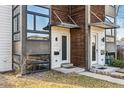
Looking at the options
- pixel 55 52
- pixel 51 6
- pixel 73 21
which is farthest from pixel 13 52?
pixel 73 21

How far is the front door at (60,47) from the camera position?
9789 millimetres

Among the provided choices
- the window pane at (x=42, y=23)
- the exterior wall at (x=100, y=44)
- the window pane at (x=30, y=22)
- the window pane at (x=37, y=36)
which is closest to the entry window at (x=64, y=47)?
the window pane at (x=37, y=36)

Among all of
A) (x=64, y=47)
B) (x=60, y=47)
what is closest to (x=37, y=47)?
(x=60, y=47)

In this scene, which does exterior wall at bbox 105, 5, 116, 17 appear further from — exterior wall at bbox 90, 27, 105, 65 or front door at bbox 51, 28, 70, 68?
front door at bbox 51, 28, 70, 68

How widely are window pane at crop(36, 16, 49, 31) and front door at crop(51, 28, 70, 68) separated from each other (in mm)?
674

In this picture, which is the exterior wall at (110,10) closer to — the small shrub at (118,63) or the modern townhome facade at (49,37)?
the modern townhome facade at (49,37)

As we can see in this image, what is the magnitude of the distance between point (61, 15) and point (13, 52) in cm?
360

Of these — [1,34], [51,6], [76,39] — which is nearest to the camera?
[1,34]

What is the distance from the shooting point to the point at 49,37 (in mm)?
9391

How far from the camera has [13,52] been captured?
934 cm

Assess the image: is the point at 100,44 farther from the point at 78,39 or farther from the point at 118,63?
the point at 78,39

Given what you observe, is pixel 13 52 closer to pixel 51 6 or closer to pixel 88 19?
pixel 51 6

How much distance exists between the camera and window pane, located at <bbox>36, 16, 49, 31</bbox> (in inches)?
346

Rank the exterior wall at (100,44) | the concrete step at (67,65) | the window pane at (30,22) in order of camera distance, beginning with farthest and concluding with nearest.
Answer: the exterior wall at (100,44)
the concrete step at (67,65)
the window pane at (30,22)
